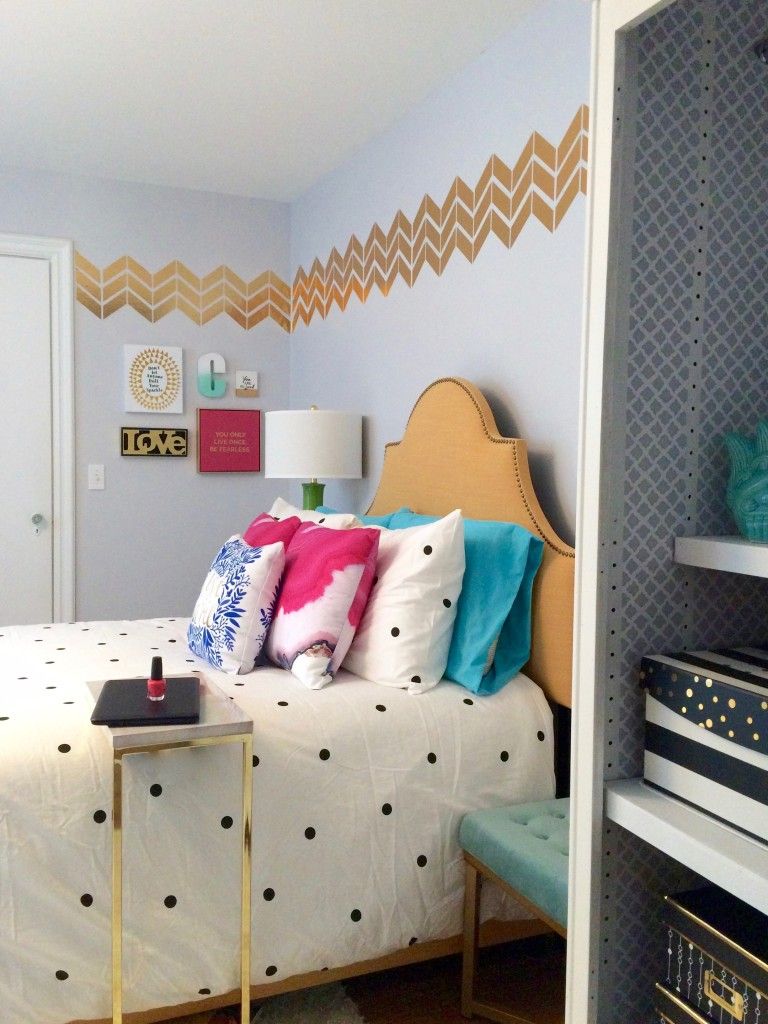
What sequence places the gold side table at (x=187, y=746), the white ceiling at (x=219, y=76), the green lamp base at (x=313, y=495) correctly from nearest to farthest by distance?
the gold side table at (x=187, y=746)
the white ceiling at (x=219, y=76)
the green lamp base at (x=313, y=495)

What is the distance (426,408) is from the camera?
280 cm

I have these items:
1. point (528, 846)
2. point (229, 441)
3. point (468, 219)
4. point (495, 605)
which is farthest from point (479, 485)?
point (229, 441)

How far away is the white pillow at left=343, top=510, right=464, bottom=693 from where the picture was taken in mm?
2102

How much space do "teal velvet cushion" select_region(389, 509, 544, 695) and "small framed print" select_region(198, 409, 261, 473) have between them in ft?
7.13

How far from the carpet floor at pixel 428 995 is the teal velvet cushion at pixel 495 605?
25.6 inches

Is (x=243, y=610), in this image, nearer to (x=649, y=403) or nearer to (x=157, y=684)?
(x=157, y=684)

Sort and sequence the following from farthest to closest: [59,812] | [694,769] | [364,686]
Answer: [364,686] → [59,812] → [694,769]

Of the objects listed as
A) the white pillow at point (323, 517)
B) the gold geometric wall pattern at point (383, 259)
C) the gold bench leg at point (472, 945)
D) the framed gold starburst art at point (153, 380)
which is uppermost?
the gold geometric wall pattern at point (383, 259)

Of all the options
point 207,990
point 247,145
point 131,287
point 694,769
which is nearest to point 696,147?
point 694,769

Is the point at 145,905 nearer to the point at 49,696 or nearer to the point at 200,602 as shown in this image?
the point at 49,696

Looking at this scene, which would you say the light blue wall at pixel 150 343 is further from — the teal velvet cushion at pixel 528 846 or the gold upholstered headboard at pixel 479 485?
the teal velvet cushion at pixel 528 846

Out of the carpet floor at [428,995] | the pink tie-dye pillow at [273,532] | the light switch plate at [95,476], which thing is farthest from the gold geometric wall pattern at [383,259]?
the carpet floor at [428,995]

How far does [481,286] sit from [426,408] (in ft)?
1.31

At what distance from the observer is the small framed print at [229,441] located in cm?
413
